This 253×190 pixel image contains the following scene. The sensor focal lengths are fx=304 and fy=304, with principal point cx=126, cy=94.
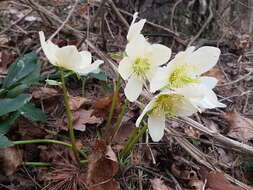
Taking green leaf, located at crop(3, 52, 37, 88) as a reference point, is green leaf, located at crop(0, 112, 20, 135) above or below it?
below

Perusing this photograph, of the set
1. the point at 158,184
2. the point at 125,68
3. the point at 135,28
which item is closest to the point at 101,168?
the point at 158,184

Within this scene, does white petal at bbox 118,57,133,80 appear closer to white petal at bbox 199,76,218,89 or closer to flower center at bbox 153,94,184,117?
flower center at bbox 153,94,184,117

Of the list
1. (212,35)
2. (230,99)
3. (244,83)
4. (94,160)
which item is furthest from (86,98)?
(212,35)

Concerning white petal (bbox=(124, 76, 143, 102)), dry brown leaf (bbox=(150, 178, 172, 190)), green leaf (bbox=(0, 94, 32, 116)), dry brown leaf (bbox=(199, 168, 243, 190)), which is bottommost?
dry brown leaf (bbox=(150, 178, 172, 190))

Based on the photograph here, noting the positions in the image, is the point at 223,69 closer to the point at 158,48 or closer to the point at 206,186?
the point at 206,186

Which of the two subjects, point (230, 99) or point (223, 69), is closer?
point (230, 99)

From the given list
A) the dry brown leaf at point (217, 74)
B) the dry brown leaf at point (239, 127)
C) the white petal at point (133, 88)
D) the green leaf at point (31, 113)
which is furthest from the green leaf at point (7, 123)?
the dry brown leaf at point (217, 74)

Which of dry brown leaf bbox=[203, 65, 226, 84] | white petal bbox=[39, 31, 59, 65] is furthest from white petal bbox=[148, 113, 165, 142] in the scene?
dry brown leaf bbox=[203, 65, 226, 84]
